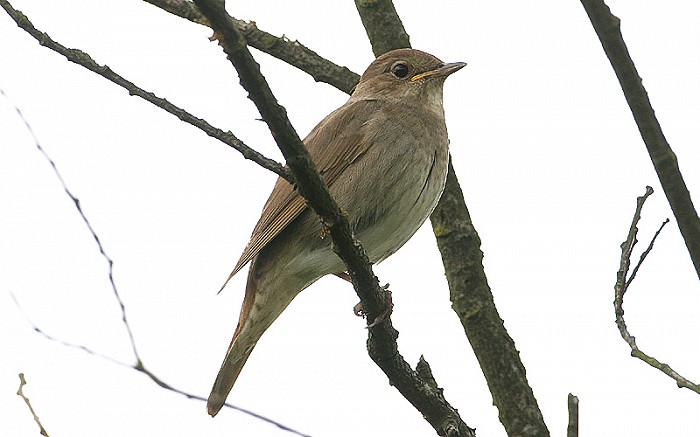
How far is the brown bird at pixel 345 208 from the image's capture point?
5734 mm

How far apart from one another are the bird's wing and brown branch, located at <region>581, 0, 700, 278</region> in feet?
6.59

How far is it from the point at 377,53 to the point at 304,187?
129 inches

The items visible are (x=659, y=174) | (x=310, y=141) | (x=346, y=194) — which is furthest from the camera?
(x=310, y=141)

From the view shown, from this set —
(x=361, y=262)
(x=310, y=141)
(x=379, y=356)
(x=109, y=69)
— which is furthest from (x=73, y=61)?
(x=310, y=141)

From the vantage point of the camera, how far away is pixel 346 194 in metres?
5.80

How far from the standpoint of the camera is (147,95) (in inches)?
143

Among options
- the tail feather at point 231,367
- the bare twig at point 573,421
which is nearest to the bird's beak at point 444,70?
the tail feather at point 231,367

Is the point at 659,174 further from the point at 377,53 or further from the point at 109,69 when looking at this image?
the point at 377,53

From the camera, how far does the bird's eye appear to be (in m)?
6.84

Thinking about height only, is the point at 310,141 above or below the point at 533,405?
above

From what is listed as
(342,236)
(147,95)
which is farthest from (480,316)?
(147,95)

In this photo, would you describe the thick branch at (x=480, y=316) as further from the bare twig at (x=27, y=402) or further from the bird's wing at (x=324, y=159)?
the bare twig at (x=27, y=402)

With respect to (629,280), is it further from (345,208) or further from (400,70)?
(400,70)

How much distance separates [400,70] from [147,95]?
3.41 m
